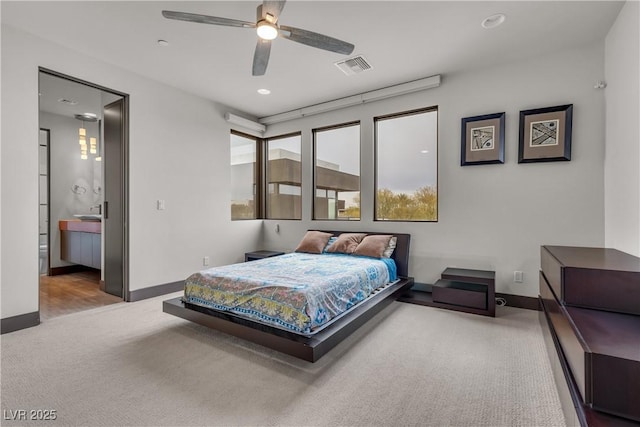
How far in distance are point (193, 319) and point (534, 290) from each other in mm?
3608

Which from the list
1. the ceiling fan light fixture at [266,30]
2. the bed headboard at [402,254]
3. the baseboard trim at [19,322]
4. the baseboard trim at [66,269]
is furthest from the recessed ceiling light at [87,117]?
the bed headboard at [402,254]

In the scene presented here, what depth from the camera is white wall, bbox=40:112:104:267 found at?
5.11 meters

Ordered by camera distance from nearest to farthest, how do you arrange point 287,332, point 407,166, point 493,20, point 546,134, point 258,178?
point 287,332, point 493,20, point 546,134, point 407,166, point 258,178

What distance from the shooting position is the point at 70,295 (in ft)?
12.8

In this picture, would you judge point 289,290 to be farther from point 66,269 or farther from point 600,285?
point 66,269

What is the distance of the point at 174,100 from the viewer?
4.19 metres

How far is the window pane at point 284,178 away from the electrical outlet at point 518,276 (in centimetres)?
323

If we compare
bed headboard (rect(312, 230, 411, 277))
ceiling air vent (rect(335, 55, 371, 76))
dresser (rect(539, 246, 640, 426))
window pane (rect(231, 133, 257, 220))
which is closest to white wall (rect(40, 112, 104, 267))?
window pane (rect(231, 133, 257, 220))

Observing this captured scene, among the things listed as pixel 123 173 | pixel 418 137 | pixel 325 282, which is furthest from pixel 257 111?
pixel 325 282

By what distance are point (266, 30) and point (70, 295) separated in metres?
4.14

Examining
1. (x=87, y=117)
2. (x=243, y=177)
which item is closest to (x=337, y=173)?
(x=243, y=177)

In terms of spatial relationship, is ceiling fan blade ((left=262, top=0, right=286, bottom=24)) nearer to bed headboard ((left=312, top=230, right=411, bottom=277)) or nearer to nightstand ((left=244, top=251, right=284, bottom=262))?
bed headboard ((left=312, top=230, right=411, bottom=277))

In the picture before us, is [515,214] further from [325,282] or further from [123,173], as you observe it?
[123,173]

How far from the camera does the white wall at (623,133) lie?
2.28 meters
